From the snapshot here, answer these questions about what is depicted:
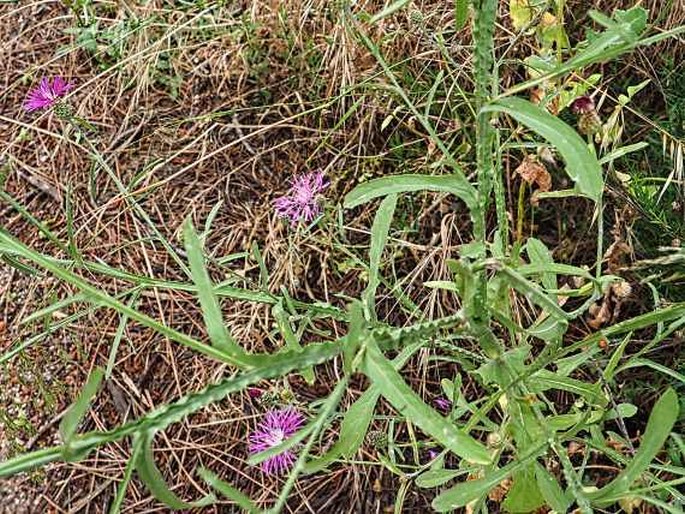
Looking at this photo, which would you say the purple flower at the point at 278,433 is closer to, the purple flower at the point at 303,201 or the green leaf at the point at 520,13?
the purple flower at the point at 303,201

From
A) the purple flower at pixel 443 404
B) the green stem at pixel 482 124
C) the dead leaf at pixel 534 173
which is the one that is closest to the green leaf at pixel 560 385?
the green stem at pixel 482 124

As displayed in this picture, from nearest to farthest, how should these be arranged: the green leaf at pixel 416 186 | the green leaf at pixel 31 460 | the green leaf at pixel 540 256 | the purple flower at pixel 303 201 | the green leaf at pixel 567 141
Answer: the green leaf at pixel 31 460 < the green leaf at pixel 567 141 < the green leaf at pixel 416 186 < the green leaf at pixel 540 256 < the purple flower at pixel 303 201

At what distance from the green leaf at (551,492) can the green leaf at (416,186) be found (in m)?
0.33

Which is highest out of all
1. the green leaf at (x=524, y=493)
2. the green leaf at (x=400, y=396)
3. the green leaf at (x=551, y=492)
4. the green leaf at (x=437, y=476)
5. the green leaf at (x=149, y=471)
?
the green leaf at (x=149, y=471)

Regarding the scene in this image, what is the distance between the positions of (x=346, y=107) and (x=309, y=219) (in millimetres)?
281

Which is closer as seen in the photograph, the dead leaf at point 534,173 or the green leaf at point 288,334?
the green leaf at point 288,334

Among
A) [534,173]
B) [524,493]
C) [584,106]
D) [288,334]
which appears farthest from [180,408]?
[534,173]

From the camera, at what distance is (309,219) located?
70.4 inches

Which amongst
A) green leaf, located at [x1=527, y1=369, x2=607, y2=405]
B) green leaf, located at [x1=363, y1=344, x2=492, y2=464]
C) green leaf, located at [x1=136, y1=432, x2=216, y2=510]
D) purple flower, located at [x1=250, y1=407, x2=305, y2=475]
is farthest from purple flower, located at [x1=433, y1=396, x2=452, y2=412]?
green leaf, located at [x1=136, y1=432, x2=216, y2=510]

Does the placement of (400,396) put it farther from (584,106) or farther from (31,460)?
(584,106)

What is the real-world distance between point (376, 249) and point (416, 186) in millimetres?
103

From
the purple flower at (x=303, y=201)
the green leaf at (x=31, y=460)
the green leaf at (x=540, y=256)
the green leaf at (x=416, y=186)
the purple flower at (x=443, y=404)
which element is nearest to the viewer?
the green leaf at (x=31, y=460)

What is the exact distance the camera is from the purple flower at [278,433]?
4.92 ft

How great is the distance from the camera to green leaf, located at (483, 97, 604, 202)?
2.35 feet
